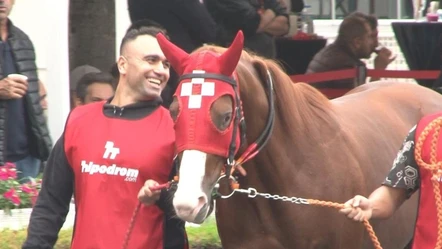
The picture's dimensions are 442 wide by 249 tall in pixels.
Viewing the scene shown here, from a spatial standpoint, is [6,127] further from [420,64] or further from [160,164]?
[420,64]

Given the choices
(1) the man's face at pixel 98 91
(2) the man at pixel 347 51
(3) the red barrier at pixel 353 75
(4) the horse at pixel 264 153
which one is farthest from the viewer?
(2) the man at pixel 347 51

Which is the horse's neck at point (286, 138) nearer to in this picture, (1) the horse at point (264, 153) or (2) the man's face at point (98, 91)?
(1) the horse at point (264, 153)

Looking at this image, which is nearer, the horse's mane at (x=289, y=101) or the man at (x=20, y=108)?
the horse's mane at (x=289, y=101)

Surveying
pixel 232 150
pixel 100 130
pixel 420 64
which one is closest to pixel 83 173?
pixel 100 130

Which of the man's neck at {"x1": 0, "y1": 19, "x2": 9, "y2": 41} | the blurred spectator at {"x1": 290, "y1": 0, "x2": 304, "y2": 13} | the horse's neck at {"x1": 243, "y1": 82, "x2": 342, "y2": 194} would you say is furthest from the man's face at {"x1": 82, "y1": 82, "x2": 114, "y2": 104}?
the blurred spectator at {"x1": 290, "y1": 0, "x2": 304, "y2": 13}

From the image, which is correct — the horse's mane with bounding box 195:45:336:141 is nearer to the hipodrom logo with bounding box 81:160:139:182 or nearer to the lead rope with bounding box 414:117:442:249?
the hipodrom logo with bounding box 81:160:139:182

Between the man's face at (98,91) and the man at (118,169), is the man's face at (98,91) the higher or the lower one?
the lower one

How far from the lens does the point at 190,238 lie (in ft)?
24.6

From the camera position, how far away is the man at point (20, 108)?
817cm

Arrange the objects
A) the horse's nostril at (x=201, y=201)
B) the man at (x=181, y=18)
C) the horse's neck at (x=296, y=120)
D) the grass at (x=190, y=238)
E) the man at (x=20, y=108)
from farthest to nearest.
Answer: the man at (x=181, y=18)
the man at (x=20, y=108)
the grass at (x=190, y=238)
the horse's neck at (x=296, y=120)
the horse's nostril at (x=201, y=201)

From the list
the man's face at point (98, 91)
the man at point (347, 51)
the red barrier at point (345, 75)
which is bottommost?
the red barrier at point (345, 75)

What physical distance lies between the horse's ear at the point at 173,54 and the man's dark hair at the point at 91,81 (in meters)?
3.30

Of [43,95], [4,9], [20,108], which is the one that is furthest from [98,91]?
[4,9]

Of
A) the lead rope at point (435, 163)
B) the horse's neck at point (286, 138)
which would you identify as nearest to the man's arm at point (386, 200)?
the lead rope at point (435, 163)
